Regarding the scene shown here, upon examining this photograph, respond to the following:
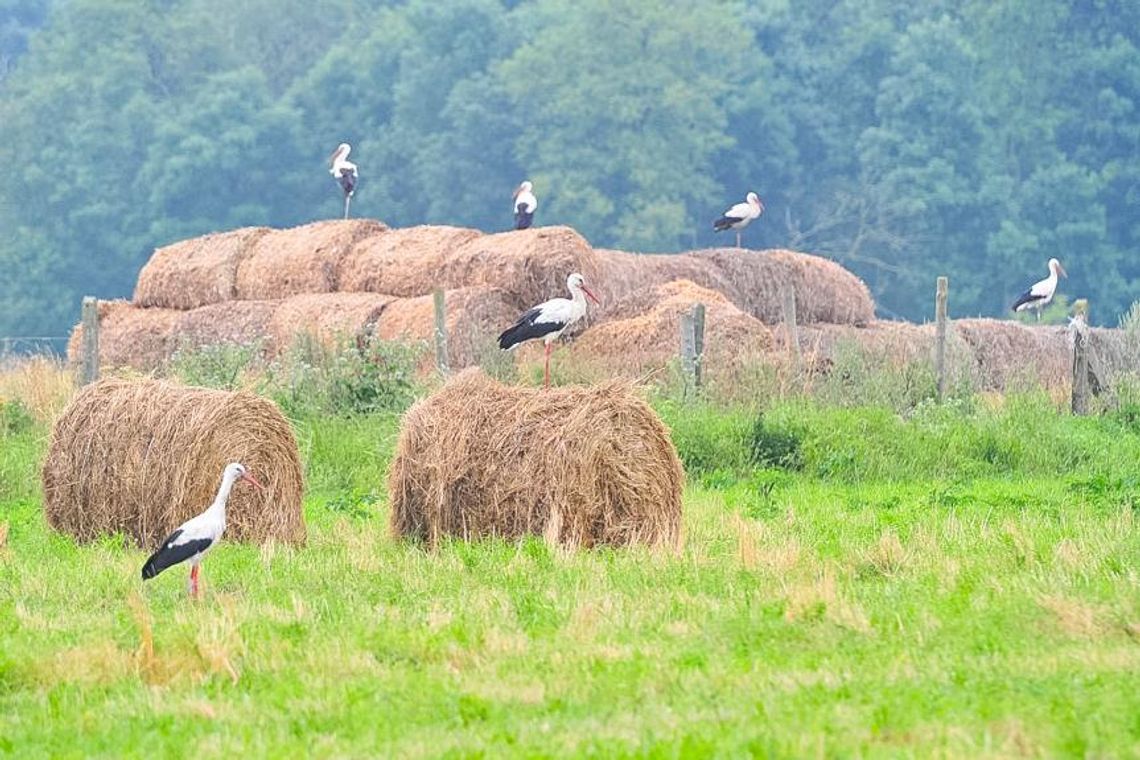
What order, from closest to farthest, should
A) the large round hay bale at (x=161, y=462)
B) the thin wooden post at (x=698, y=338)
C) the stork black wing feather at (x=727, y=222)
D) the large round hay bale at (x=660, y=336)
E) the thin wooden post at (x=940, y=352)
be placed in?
the large round hay bale at (x=161, y=462)
the thin wooden post at (x=698, y=338)
the thin wooden post at (x=940, y=352)
the large round hay bale at (x=660, y=336)
the stork black wing feather at (x=727, y=222)

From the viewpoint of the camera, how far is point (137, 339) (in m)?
31.8

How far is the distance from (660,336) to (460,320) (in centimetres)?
255

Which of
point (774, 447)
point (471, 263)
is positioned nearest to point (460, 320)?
point (471, 263)

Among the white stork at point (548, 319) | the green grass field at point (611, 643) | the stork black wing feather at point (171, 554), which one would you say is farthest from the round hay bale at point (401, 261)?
the stork black wing feather at point (171, 554)

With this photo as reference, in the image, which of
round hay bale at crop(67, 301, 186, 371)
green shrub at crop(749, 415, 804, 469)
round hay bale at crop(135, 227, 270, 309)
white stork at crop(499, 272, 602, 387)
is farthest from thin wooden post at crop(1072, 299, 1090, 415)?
round hay bale at crop(135, 227, 270, 309)

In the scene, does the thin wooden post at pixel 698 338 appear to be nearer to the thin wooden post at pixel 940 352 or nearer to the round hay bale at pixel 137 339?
the thin wooden post at pixel 940 352

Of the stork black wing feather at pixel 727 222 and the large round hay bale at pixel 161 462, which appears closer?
the large round hay bale at pixel 161 462

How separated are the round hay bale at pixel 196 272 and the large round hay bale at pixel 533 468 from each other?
17.6 metres

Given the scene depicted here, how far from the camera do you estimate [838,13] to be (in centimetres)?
7106

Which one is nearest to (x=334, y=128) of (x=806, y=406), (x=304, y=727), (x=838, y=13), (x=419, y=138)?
(x=419, y=138)

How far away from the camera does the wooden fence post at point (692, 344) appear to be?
76.6 ft

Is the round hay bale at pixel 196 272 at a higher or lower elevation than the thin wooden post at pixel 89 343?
higher

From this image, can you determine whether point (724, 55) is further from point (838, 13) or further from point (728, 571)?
point (728, 571)

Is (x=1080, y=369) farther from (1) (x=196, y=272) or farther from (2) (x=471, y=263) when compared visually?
(1) (x=196, y=272)
